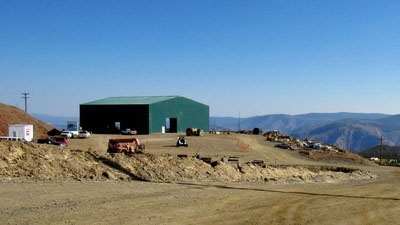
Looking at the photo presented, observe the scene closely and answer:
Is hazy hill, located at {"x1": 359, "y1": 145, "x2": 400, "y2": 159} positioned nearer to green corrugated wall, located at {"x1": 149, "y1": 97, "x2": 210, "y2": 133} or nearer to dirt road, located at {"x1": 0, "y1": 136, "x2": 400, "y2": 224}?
green corrugated wall, located at {"x1": 149, "y1": 97, "x2": 210, "y2": 133}

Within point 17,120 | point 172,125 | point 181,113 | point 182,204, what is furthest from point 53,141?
point 181,113

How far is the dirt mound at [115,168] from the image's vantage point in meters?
25.9

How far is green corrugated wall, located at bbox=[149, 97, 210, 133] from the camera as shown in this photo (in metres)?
82.7

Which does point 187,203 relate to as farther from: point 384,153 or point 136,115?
point 384,153

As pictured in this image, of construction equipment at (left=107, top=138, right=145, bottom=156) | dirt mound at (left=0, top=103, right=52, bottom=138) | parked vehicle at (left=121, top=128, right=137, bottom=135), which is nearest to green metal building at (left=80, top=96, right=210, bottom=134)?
parked vehicle at (left=121, top=128, right=137, bottom=135)

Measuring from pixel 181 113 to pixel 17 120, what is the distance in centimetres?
3283

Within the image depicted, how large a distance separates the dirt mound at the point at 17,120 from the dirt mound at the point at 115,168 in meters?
43.7

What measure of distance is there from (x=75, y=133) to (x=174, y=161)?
41738mm

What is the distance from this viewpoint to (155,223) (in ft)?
53.2

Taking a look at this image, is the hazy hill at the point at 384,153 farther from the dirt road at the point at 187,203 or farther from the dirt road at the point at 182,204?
the dirt road at the point at 182,204

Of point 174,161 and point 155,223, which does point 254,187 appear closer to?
point 174,161

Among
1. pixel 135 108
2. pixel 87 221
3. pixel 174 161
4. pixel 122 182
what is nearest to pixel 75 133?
pixel 135 108

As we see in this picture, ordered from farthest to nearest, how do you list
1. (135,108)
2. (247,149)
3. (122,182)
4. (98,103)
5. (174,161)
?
(98,103) < (135,108) < (247,149) < (174,161) < (122,182)

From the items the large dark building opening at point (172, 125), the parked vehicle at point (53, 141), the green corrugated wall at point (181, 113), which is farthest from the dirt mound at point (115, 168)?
the large dark building opening at point (172, 125)
